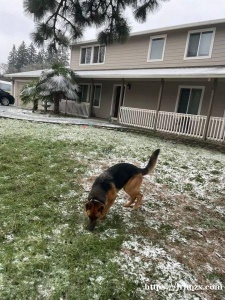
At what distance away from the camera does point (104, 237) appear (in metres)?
2.86

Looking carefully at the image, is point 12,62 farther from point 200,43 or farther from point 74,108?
point 200,43

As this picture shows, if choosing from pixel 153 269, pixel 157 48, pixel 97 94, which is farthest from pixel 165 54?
pixel 153 269

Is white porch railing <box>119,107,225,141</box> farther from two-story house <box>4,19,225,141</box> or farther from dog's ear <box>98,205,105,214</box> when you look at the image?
dog's ear <box>98,205,105,214</box>

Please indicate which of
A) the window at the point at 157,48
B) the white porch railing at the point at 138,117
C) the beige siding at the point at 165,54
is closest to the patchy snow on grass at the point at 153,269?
the white porch railing at the point at 138,117

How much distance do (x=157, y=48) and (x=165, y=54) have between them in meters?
0.77

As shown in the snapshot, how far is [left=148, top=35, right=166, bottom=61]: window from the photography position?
44.7ft

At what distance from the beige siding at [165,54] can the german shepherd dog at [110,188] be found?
33.0 feet

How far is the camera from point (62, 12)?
13.6 ft

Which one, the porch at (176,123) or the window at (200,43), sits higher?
the window at (200,43)

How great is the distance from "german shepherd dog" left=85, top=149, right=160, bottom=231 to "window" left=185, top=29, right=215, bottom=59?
10.3m

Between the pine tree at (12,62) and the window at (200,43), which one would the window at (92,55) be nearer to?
the window at (200,43)

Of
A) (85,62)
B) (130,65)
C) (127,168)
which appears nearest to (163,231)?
(127,168)

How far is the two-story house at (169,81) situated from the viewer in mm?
10383

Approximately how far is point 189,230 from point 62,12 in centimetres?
392
